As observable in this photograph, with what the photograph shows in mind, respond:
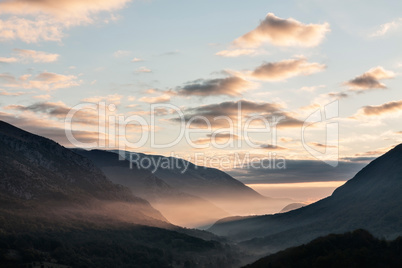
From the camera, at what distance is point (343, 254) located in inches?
4124

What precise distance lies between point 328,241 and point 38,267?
119256 mm

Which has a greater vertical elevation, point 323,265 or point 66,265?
point 323,265

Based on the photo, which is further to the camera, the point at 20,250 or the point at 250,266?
the point at 20,250

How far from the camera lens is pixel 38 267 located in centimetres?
17212

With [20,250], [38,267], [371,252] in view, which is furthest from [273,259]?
[20,250]

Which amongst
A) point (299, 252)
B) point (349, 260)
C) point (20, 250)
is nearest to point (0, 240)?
point (20, 250)

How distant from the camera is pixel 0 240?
640 ft

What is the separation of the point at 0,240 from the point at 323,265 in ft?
513

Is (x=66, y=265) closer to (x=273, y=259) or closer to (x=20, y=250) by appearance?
(x=20, y=250)

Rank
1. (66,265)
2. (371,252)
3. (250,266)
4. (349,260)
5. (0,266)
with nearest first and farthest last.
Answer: (349,260), (371,252), (250,266), (0,266), (66,265)

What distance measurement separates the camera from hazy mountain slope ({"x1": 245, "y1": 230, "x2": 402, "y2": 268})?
9988 cm

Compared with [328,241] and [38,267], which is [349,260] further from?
[38,267]

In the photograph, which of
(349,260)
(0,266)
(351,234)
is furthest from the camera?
(0,266)

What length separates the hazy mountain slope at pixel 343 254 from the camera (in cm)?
9988
